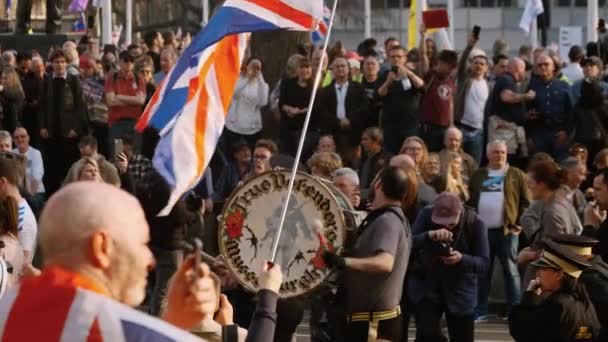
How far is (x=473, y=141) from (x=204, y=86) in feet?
33.2

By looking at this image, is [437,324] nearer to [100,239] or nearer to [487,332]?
[487,332]

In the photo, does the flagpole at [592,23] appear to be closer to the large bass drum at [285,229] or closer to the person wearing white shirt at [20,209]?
the person wearing white shirt at [20,209]

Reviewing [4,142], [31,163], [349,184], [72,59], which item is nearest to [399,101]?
[31,163]

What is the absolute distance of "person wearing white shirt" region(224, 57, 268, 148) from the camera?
19125 millimetres

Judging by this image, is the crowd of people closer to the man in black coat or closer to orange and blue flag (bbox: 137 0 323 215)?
the man in black coat

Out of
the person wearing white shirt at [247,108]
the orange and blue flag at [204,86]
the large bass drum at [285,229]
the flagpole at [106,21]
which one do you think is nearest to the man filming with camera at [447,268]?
the large bass drum at [285,229]

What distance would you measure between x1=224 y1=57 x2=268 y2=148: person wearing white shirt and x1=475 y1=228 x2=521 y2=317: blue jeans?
4.42 meters

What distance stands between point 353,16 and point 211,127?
1624 inches

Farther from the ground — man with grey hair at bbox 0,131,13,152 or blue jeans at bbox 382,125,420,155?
man with grey hair at bbox 0,131,13,152

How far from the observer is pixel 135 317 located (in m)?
4.27

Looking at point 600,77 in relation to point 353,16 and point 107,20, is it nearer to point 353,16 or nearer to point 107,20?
point 107,20

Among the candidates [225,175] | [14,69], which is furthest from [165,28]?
[225,175]

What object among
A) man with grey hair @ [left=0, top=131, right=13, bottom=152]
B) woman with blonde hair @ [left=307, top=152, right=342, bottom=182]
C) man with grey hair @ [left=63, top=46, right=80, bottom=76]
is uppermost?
man with grey hair @ [left=63, top=46, right=80, bottom=76]

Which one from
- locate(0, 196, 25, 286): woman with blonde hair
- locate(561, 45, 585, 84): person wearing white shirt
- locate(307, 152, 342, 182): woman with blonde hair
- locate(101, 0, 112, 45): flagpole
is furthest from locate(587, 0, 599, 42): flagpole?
locate(0, 196, 25, 286): woman with blonde hair
